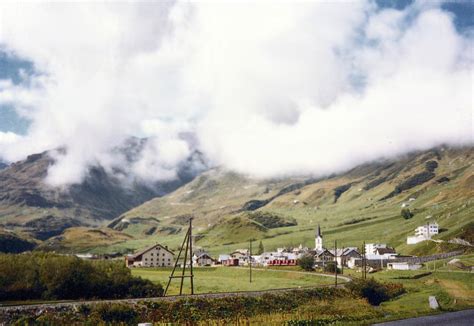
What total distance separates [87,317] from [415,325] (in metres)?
35.1

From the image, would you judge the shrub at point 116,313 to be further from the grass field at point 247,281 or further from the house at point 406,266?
the house at point 406,266

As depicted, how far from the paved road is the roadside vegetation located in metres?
39.9

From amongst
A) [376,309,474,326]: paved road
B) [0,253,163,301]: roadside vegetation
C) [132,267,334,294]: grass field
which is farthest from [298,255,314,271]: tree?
[376,309,474,326]: paved road

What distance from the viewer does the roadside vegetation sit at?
220 feet

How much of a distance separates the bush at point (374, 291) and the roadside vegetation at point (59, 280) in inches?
1445

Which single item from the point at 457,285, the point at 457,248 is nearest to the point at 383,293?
the point at 457,285

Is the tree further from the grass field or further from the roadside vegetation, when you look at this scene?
the roadside vegetation

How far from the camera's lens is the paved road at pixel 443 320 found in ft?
165

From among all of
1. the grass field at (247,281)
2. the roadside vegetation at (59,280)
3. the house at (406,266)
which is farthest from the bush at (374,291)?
the house at (406,266)

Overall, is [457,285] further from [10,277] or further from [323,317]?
[10,277]

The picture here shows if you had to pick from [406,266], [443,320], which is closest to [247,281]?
[443,320]

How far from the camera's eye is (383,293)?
9019cm

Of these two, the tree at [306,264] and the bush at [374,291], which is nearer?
the bush at [374,291]

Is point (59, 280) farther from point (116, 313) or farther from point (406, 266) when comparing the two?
point (406, 266)
